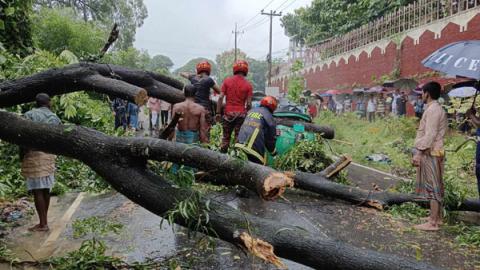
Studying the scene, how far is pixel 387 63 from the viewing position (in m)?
24.0

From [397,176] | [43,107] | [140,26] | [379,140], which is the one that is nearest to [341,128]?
[379,140]

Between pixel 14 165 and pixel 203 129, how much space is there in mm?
3793

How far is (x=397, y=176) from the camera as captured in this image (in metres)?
10.3

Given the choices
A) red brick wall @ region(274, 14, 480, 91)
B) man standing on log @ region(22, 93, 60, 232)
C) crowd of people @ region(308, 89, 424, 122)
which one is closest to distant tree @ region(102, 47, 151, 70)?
man standing on log @ region(22, 93, 60, 232)

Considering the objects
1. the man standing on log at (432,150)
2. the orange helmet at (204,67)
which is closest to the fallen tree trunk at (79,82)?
the orange helmet at (204,67)

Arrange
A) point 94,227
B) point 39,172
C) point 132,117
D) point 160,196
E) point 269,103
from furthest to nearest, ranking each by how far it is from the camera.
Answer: point 132,117
point 269,103
point 39,172
point 94,227
point 160,196

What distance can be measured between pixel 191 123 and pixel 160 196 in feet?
10.2

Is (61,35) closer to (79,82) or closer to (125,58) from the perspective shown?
(125,58)

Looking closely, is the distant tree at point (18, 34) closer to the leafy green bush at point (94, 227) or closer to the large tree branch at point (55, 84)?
the large tree branch at point (55, 84)

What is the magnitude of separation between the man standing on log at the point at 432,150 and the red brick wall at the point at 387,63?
12.6 metres

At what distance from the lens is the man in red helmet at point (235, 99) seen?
748 centimetres

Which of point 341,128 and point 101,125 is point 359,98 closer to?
point 341,128

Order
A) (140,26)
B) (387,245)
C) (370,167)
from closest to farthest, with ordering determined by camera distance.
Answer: (387,245)
(370,167)
(140,26)

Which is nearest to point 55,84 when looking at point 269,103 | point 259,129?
point 259,129
